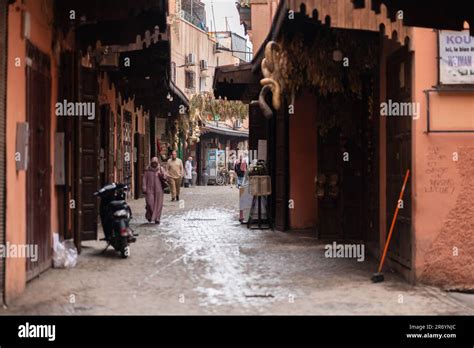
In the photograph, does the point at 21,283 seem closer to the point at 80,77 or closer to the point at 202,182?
the point at 80,77

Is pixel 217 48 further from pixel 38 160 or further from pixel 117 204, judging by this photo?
pixel 38 160

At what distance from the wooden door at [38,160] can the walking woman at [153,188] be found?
6722mm

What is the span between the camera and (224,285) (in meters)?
9.21

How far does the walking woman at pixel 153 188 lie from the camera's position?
16797mm

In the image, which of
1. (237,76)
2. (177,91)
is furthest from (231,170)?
(237,76)

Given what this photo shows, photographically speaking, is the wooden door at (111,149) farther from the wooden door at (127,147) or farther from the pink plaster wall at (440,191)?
the pink plaster wall at (440,191)

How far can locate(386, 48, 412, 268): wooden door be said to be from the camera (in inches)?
368

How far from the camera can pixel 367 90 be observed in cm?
1234

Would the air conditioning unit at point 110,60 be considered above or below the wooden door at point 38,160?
above

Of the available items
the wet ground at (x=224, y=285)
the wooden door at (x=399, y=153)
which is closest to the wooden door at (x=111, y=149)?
the wet ground at (x=224, y=285)

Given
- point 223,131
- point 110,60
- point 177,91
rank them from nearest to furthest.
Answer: point 110,60 → point 177,91 → point 223,131

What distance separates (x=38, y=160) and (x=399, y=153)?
16.0 ft
